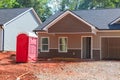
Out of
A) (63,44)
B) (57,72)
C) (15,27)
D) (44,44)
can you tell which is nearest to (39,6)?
(15,27)

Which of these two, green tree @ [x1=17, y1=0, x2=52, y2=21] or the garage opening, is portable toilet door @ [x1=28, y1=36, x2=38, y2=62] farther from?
green tree @ [x1=17, y1=0, x2=52, y2=21]

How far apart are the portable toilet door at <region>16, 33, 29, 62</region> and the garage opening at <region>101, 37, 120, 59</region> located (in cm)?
995

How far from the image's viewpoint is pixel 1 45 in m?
39.7

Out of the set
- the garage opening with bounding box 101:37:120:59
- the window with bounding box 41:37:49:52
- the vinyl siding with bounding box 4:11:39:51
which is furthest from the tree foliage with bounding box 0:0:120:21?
the garage opening with bounding box 101:37:120:59

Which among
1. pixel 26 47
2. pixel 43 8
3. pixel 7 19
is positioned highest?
pixel 43 8

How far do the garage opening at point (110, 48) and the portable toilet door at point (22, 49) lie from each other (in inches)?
392

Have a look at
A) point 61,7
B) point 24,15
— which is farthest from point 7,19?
point 61,7

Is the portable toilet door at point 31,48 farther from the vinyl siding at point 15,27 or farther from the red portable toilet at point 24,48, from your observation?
the vinyl siding at point 15,27

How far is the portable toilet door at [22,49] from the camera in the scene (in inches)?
1080

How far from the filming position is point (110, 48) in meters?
35.7

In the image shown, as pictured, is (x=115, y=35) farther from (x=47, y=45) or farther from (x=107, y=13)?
(x=47, y=45)

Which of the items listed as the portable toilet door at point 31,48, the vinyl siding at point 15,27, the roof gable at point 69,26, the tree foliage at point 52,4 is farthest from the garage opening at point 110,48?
the tree foliage at point 52,4

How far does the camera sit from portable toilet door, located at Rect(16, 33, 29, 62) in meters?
27.4

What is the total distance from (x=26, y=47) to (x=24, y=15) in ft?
55.0
